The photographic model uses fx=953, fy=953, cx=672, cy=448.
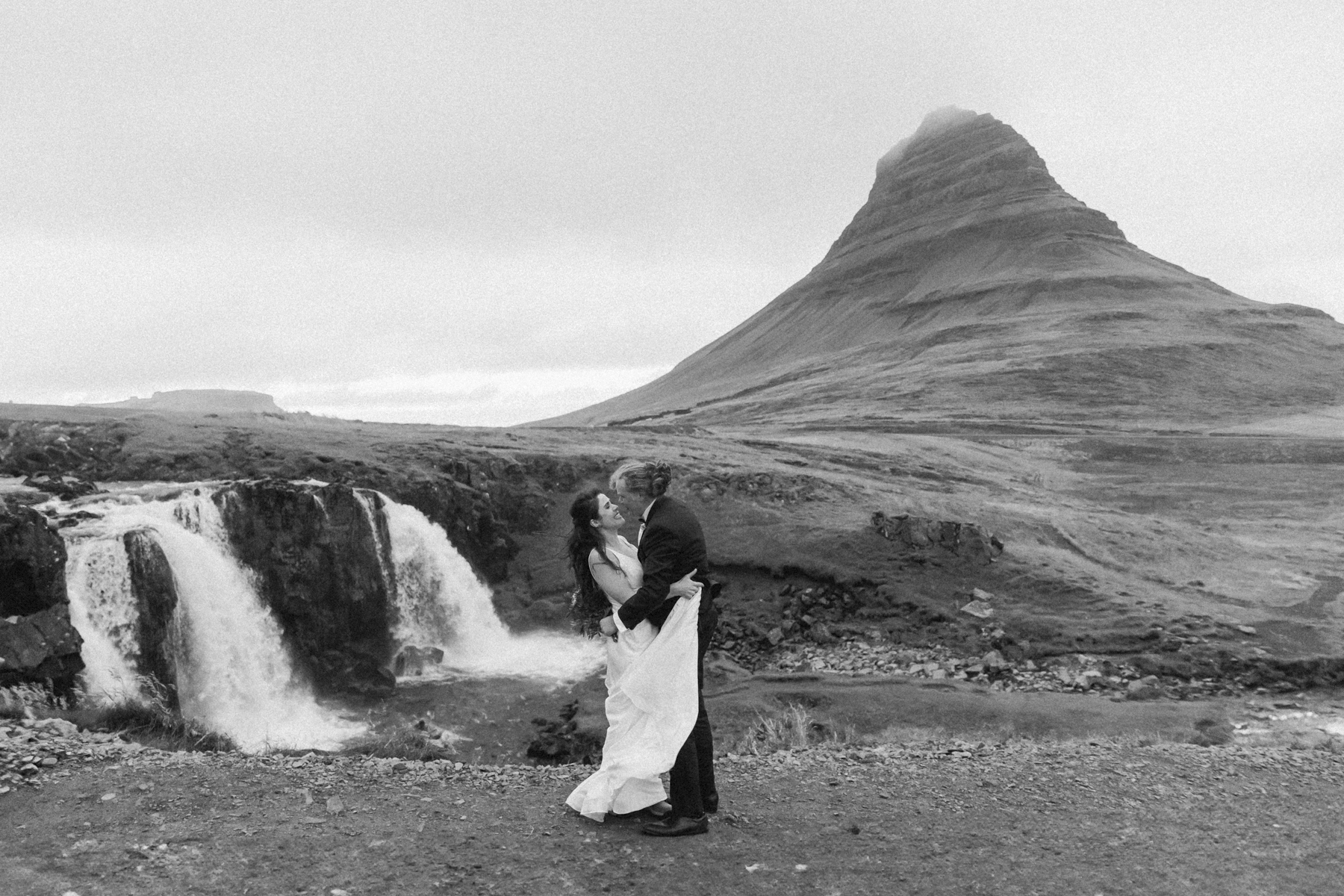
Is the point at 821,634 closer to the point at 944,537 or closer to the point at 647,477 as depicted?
the point at 944,537

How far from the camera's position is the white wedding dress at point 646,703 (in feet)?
27.8

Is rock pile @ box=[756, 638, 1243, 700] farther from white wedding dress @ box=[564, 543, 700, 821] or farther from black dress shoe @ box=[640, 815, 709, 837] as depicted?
white wedding dress @ box=[564, 543, 700, 821]

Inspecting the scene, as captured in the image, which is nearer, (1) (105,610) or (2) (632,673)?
(2) (632,673)

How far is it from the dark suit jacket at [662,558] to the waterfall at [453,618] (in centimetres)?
1822

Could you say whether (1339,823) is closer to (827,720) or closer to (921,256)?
(827,720)

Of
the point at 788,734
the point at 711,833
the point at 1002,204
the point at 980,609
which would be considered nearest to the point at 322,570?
the point at 788,734

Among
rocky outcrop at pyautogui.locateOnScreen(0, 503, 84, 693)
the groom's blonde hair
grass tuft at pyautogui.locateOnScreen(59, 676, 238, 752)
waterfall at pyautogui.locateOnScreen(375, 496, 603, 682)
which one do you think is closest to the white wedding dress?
the groom's blonde hair

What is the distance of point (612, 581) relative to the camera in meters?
8.63

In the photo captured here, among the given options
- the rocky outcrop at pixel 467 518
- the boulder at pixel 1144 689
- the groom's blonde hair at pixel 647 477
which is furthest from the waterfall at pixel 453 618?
the groom's blonde hair at pixel 647 477

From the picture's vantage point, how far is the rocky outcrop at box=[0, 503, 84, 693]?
1716 centimetres

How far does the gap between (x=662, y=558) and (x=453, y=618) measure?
2223 cm

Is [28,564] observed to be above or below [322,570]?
above

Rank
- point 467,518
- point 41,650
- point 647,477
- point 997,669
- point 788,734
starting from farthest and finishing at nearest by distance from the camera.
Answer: point 467,518 → point 997,669 → point 41,650 → point 788,734 → point 647,477

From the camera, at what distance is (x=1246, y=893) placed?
770 centimetres
